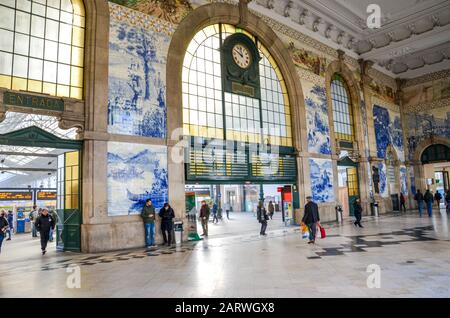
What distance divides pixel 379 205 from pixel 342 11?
12.4 metres

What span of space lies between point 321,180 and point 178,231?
9.89 m

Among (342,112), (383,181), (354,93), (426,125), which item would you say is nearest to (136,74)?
(342,112)

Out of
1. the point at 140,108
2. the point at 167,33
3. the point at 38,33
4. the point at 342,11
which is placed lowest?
the point at 140,108

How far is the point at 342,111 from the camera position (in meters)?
21.7

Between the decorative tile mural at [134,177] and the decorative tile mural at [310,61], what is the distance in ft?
33.1

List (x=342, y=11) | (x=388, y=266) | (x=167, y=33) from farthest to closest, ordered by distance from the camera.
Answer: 1. (x=342, y=11)
2. (x=167, y=33)
3. (x=388, y=266)

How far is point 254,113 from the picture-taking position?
16188 mm

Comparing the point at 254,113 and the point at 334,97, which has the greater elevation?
the point at 334,97

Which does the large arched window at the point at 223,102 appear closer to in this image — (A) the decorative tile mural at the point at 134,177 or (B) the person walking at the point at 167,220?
(A) the decorative tile mural at the point at 134,177

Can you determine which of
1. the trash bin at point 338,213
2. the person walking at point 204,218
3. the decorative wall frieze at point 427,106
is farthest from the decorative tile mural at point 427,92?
the person walking at point 204,218

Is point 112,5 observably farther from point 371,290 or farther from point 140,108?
point 371,290

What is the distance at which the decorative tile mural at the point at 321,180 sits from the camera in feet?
59.4

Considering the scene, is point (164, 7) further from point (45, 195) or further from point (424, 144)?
point (424, 144)
